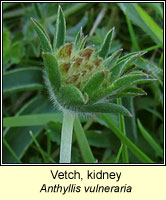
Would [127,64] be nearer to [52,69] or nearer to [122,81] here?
[122,81]

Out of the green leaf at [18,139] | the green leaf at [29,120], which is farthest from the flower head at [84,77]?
the green leaf at [18,139]

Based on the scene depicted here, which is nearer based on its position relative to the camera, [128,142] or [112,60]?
[112,60]

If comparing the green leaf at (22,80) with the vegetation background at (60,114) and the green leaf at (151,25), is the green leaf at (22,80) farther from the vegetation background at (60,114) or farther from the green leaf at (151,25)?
the green leaf at (151,25)

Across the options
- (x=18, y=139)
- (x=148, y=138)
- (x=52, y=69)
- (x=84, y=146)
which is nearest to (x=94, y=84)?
(x=52, y=69)

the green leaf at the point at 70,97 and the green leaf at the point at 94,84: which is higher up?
the green leaf at the point at 94,84

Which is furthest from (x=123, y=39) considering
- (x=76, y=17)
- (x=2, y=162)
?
(x=2, y=162)

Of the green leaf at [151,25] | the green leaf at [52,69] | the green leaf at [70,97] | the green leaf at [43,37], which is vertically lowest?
the green leaf at [70,97]

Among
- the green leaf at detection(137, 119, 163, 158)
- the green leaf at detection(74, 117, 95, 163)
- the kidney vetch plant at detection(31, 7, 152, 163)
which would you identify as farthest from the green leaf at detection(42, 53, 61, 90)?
the green leaf at detection(137, 119, 163, 158)
